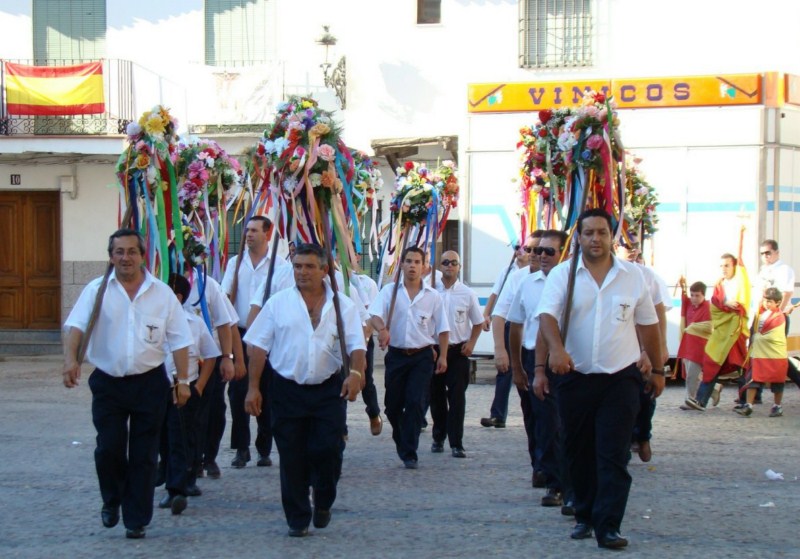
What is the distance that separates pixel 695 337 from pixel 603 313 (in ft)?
24.5

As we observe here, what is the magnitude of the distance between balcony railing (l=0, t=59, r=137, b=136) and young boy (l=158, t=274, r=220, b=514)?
44.9 feet

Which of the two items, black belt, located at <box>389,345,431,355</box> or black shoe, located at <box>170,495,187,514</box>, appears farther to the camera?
black belt, located at <box>389,345,431,355</box>

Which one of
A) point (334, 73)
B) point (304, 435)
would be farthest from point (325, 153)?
point (334, 73)

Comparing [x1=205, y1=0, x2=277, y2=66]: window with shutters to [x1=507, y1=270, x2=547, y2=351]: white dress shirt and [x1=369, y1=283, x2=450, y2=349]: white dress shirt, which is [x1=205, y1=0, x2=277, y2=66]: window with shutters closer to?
[x1=369, y1=283, x2=450, y2=349]: white dress shirt

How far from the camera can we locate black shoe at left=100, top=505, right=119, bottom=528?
7.41 meters

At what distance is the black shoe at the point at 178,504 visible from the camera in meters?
8.12

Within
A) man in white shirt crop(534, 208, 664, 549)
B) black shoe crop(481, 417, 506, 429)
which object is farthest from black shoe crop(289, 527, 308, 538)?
black shoe crop(481, 417, 506, 429)

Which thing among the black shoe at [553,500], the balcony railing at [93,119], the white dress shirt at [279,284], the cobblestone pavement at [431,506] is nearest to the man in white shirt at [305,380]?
the cobblestone pavement at [431,506]

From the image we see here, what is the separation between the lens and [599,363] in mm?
7027

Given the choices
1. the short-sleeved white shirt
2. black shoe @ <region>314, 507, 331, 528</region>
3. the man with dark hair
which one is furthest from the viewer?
the short-sleeved white shirt

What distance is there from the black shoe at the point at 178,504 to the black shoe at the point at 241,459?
1.82m

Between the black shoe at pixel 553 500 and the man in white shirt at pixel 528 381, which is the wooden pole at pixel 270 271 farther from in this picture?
the black shoe at pixel 553 500

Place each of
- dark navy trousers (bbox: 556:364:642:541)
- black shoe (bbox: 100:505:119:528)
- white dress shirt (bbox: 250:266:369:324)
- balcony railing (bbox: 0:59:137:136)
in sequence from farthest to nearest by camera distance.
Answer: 1. balcony railing (bbox: 0:59:137:136)
2. white dress shirt (bbox: 250:266:369:324)
3. black shoe (bbox: 100:505:119:528)
4. dark navy trousers (bbox: 556:364:642:541)

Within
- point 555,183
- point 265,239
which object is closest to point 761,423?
point 555,183
